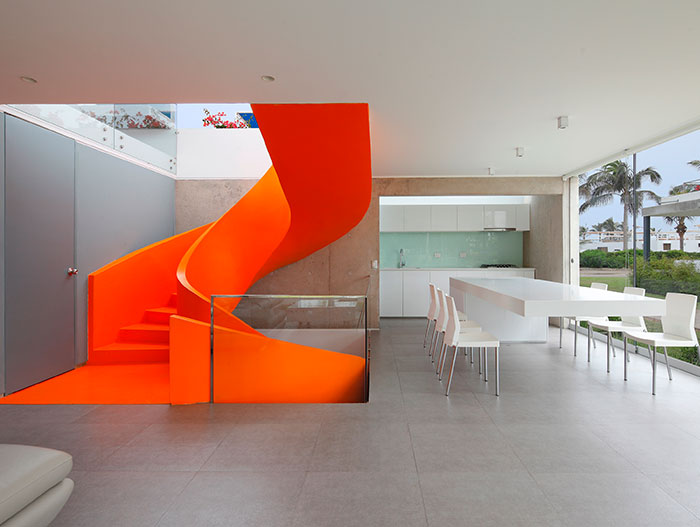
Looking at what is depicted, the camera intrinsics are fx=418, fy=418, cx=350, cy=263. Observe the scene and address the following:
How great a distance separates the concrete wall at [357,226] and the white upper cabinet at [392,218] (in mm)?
1252

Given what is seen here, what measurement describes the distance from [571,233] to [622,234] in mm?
1295

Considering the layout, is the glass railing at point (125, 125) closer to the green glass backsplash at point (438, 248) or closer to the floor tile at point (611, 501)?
the green glass backsplash at point (438, 248)

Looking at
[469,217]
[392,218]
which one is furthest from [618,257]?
[392,218]

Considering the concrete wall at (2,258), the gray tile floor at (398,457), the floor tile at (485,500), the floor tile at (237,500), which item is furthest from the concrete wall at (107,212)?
the floor tile at (485,500)

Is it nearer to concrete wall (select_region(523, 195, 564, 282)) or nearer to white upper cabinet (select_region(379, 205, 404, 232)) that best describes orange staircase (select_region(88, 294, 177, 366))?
white upper cabinet (select_region(379, 205, 404, 232))

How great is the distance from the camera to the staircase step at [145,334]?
5402mm

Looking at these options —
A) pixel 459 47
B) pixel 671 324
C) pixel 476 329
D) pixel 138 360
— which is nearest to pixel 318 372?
pixel 476 329

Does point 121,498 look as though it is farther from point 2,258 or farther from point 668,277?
point 668,277

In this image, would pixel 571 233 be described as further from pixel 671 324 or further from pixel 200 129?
pixel 200 129

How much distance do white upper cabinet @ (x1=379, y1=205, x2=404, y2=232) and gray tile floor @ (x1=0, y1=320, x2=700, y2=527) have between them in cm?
505

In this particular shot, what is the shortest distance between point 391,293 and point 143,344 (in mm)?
4828

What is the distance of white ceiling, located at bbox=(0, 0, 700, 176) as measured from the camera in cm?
241

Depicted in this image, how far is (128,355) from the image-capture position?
5164 mm

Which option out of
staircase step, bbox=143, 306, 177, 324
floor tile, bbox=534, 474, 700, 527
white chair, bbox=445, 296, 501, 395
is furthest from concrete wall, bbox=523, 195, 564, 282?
staircase step, bbox=143, 306, 177, 324
